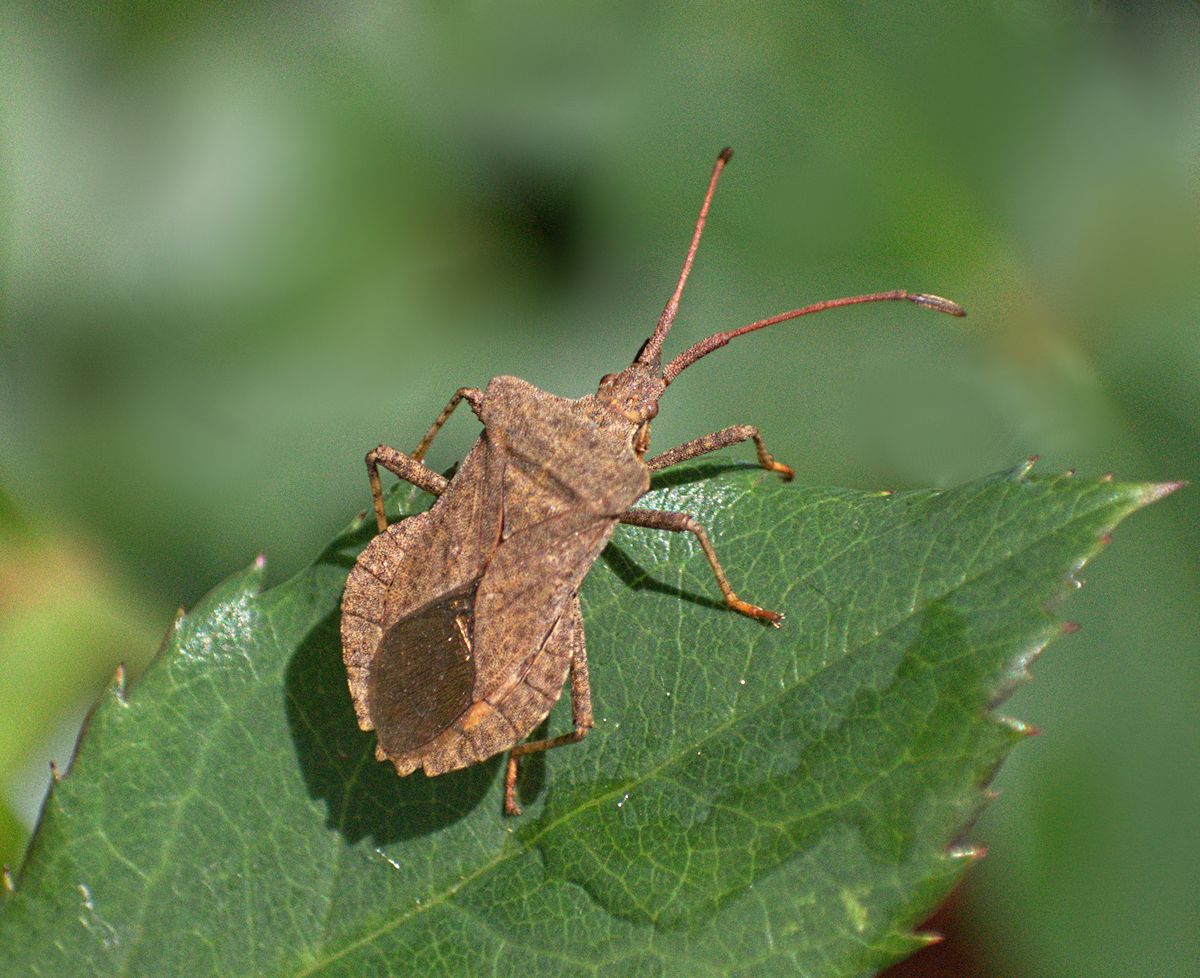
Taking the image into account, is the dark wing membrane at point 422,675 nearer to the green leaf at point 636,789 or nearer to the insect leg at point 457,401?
the green leaf at point 636,789

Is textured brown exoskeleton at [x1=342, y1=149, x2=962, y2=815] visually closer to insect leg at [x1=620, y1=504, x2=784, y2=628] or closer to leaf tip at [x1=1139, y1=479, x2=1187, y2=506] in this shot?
insect leg at [x1=620, y1=504, x2=784, y2=628]

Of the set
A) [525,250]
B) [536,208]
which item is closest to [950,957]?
[525,250]

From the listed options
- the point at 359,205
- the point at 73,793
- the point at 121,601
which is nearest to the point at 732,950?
the point at 73,793

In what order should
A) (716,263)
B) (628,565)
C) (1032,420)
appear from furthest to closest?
(716,263), (1032,420), (628,565)

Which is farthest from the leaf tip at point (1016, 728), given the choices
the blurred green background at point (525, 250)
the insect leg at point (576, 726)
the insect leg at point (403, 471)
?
the blurred green background at point (525, 250)

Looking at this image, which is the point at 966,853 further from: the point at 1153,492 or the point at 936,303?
the point at 936,303

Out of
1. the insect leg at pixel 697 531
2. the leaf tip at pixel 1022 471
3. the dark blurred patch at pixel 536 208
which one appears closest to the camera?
the leaf tip at pixel 1022 471

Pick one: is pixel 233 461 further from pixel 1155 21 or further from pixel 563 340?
pixel 1155 21
